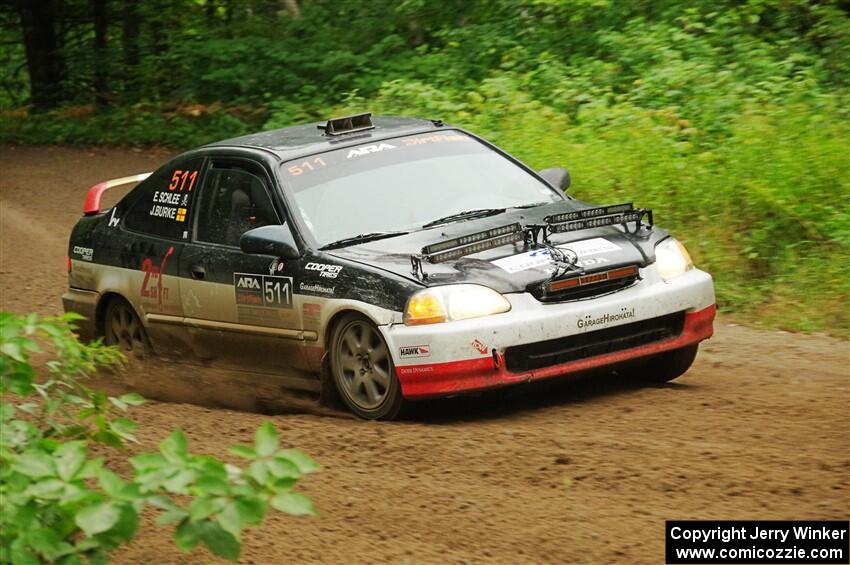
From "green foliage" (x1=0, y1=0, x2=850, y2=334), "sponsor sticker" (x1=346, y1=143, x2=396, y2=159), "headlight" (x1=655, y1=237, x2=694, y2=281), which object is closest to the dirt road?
"headlight" (x1=655, y1=237, x2=694, y2=281)

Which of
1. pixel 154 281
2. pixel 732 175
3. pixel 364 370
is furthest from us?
pixel 732 175

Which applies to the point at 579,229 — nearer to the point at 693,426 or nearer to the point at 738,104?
the point at 693,426

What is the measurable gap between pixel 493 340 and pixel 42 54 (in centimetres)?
2037

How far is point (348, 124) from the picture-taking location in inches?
323

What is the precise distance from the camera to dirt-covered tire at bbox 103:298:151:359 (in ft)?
28.3

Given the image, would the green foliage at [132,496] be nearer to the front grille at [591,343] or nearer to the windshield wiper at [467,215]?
the front grille at [591,343]

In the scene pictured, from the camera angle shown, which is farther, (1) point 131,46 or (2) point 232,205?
(1) point 131,46

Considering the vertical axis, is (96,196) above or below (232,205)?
below

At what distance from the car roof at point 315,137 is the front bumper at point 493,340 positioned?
1.77 m

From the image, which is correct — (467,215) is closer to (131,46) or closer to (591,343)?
(591,343)

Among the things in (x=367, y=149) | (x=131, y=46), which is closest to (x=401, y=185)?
(x=367, y=149)

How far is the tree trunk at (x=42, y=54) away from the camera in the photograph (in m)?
24.4

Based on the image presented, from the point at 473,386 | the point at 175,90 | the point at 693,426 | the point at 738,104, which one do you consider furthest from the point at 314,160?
the point at 175,90

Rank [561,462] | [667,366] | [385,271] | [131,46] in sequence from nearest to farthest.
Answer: [561,462] → [385,271] → [667,366] → [131,46]
